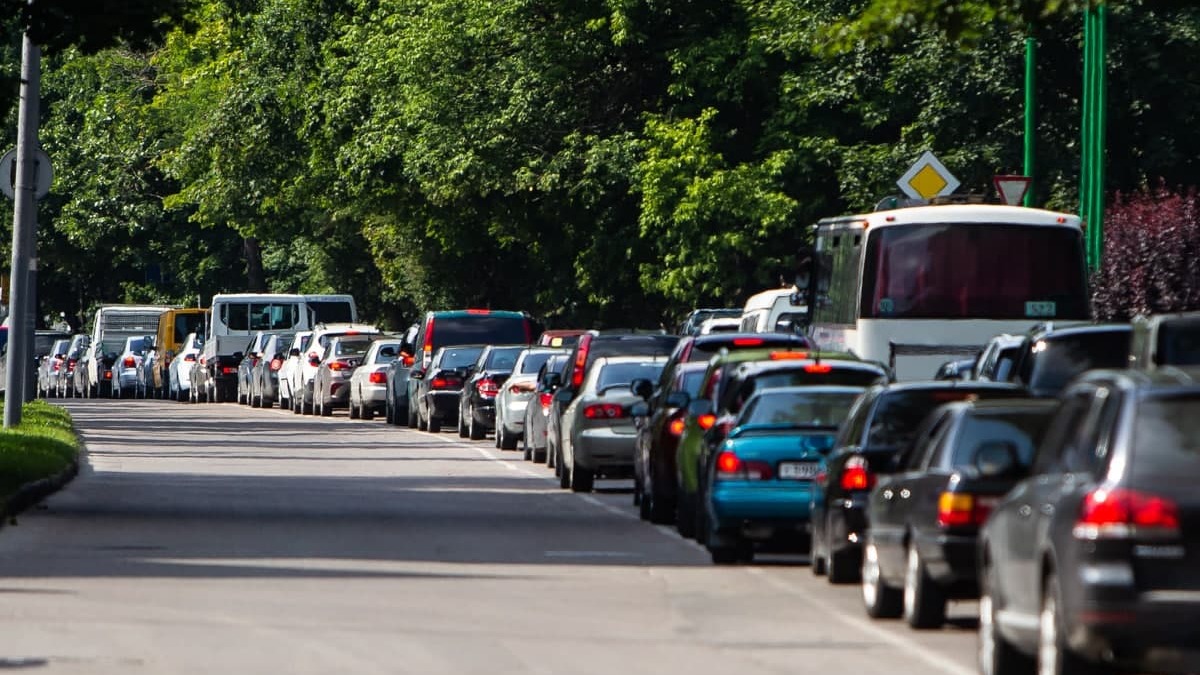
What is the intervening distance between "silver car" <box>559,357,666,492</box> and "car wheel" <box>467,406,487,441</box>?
1305 cm

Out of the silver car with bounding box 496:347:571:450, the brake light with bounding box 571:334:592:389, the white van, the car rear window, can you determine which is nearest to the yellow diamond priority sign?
the brake light with bounding box 571:334:592:389

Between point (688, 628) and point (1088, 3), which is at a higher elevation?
point (1088, 3)

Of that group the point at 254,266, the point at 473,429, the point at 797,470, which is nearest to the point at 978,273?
the point at 797,470

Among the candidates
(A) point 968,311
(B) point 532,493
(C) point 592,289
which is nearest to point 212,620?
(B) point 532,493

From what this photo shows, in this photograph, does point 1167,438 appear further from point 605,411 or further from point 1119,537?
point 605,411

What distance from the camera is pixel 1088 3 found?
2148 cm

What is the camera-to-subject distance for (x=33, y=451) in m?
29.9

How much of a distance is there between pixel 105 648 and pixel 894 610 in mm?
4224

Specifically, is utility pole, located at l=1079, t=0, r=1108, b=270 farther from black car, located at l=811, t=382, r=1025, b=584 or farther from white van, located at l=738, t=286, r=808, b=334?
black car, located at l=811, t=382, r=1025, b=584

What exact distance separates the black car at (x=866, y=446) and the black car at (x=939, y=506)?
0.83 m

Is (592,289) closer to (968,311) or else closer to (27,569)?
(968,311)

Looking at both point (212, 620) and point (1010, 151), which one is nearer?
point (212, 620)

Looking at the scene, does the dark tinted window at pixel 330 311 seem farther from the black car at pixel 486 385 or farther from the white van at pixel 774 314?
the white van at pixel 774 314

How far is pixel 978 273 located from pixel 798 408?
36.6 ft
